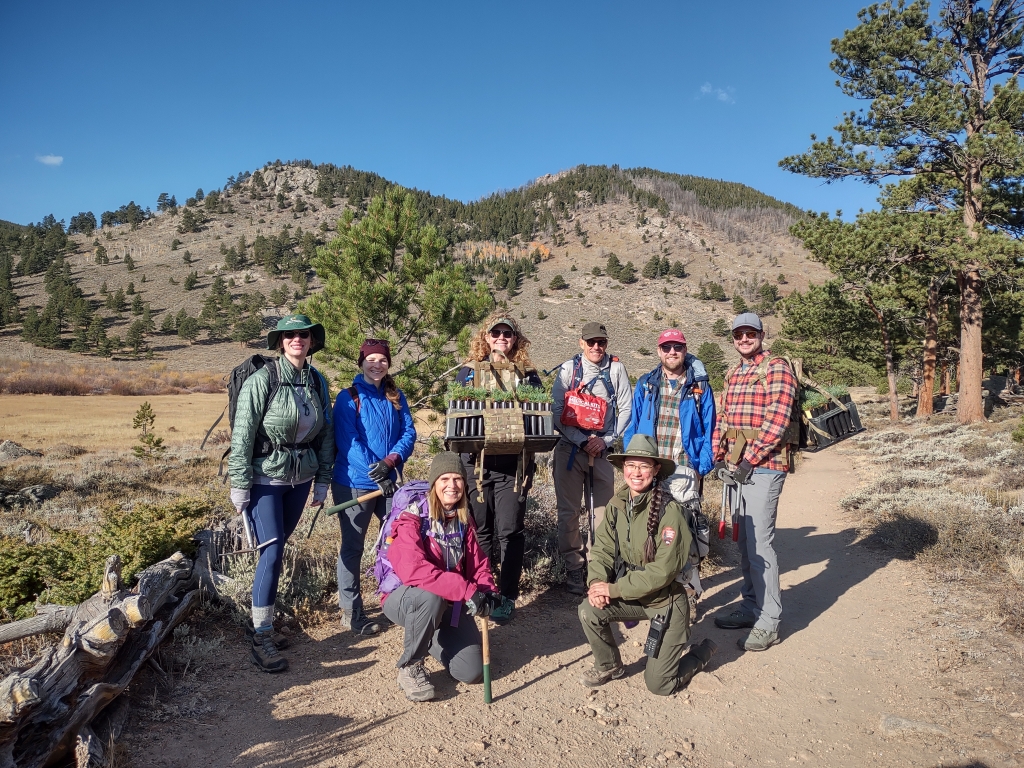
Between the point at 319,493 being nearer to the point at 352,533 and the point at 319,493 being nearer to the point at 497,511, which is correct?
the point at 352,533

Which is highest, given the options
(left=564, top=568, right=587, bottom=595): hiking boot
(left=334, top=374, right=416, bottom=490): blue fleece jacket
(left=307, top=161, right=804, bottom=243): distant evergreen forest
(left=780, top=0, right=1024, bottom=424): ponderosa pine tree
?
(left=307, top=161, right=804, bottom=243): distant evergreen forest

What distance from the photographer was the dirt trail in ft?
10.4

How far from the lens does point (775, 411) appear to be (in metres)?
4.36

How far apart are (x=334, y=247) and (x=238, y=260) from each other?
258 ft

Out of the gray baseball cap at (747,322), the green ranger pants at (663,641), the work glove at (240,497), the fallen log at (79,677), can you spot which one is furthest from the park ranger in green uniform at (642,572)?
the fallen log at (79,677)

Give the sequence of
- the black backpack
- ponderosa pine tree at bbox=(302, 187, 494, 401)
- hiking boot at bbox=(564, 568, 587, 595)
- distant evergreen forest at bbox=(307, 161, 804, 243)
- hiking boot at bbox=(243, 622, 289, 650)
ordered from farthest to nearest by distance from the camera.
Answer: distant evergreen forest at bbox=(307, 161, 804, 243)
ponderosa pine tree at bbox=(302, 187, 494, 401)
hiking boot at bbox=(564, 568, 587, 595)
hiking boot at bbox=(243, 622, 289, 650)
the black backpack

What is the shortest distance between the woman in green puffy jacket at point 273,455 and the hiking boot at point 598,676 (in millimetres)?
2005

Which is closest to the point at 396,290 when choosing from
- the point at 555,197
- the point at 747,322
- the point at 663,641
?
the point at 747,322

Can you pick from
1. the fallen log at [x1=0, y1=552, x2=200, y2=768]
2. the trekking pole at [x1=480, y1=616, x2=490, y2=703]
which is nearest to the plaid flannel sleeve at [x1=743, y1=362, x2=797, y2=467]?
the trekking pole at [x1=480, y1=616, x2=490, y2=703]

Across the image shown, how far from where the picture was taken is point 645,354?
48.1m

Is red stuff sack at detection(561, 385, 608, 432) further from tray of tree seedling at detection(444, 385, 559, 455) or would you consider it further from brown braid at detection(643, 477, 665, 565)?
Answer: brown braid at detection(643, 477, 665, 565)

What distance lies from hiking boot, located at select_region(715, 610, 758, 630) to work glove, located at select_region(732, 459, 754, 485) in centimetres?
120

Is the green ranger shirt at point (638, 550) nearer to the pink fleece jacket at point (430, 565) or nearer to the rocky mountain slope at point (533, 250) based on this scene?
the pink fleece jacket at point (430, 565)

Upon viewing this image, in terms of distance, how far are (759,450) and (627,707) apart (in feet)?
6.45
